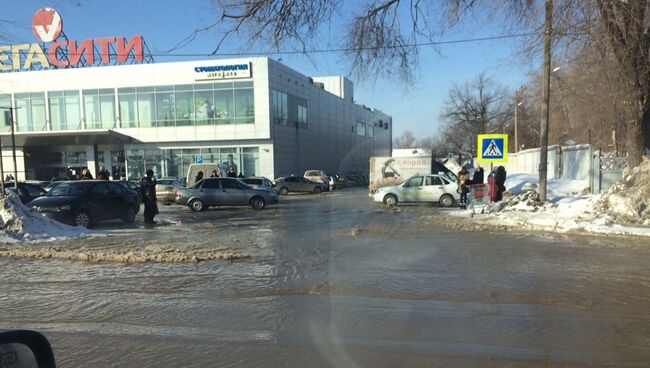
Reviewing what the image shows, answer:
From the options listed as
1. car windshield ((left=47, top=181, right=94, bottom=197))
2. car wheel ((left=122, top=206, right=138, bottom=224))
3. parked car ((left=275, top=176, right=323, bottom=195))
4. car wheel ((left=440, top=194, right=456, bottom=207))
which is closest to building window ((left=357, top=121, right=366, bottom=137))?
parked car ((left=275, top=176, right=323, bottom=195))

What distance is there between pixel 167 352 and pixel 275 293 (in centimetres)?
241

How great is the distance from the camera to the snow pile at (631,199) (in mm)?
13602

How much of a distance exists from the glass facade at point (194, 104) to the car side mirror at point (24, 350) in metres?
46.2

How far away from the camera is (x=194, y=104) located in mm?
48000

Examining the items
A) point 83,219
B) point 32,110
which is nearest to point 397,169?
point 83,219

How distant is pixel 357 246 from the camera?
11.4 m

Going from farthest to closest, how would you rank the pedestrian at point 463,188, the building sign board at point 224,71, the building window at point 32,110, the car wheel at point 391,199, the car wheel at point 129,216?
1. the building window at point 32,110
2. the building sign board at point 224,71
3. the car wheel at point 391,199
4. the pedestrian at point 463,188
5. the car wheel at point 129,216

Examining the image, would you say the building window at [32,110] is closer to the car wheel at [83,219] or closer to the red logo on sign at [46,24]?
the red logo on sign at [46,24]

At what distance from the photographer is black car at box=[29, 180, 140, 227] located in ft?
50.2

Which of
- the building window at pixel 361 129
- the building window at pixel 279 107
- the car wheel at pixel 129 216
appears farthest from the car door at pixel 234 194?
the building window at pixel 361 129

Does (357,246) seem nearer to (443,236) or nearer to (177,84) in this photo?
(443,236)

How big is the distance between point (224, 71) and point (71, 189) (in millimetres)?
32522

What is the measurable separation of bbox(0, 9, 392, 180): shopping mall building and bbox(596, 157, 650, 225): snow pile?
35.9m

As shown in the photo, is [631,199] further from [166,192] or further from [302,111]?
[302,111]
